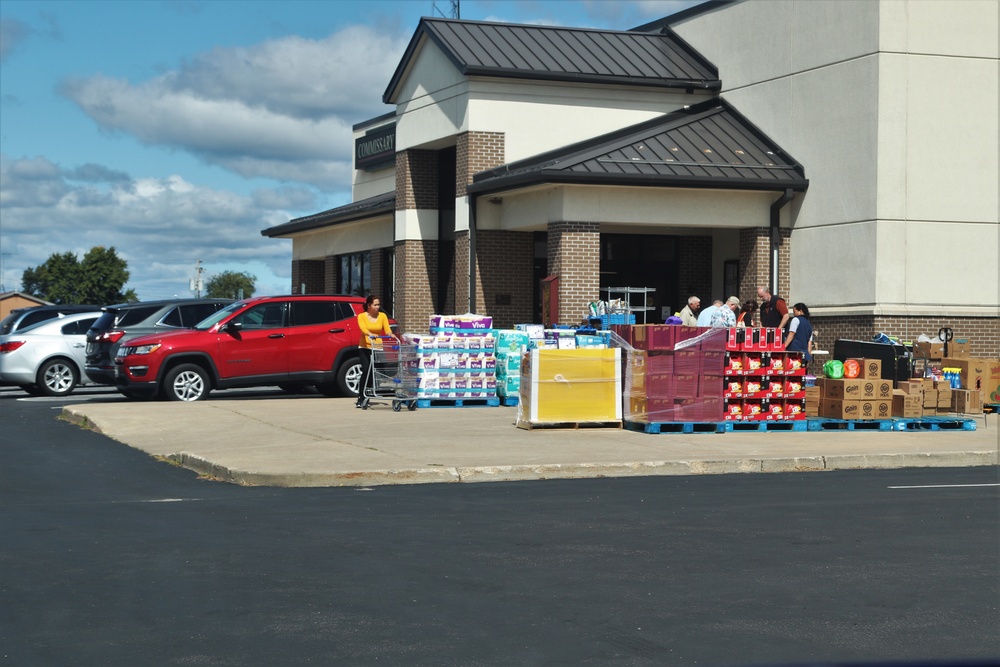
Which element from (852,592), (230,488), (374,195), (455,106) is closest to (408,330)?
(455,106)

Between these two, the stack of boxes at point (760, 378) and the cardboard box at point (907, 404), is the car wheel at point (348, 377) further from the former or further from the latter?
the cardboard box at point (907, 404)

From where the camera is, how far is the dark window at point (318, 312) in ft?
75.7

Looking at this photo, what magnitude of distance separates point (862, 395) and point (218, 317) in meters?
11.3

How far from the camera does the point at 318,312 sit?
76.3ft

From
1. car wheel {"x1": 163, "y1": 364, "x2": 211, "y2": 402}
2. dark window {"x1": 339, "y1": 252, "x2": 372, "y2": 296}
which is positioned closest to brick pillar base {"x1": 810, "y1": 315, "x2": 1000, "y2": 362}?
car wheel {"x1": 163, "y1": 364, "x2": 211, "y2": 402}

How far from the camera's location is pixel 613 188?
86.9ft

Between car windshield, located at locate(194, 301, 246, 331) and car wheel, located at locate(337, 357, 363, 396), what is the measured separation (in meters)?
2.17

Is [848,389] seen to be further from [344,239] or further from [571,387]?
[344,239]

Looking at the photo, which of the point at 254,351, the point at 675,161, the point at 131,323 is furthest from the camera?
the point at 675,161

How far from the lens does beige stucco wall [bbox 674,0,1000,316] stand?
25.0 meters

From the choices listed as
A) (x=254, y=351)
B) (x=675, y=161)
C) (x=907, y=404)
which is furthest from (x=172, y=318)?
(x=907, y=404)

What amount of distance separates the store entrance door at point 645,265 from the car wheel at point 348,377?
9217 mm

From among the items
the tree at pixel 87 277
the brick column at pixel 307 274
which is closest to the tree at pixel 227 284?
the tree at pixel 87 277

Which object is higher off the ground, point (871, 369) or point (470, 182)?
A: point (470, 182)
